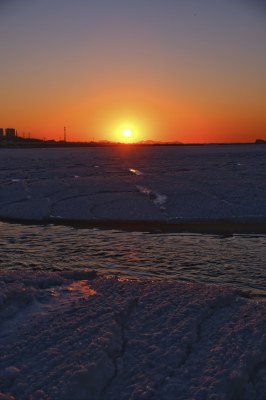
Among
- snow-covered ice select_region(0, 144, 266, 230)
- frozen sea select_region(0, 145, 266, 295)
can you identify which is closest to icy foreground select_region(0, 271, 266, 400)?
frozen sea select_region(0, 145, 266, 295)

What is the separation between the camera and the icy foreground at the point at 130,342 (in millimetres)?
2705

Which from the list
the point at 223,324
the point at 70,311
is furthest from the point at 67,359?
the point at 223,324

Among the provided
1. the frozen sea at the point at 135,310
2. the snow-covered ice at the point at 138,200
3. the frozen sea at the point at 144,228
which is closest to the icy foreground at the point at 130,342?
the frozen sea at the point at 135,310

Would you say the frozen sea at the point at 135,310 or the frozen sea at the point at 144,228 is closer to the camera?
the frozen sea at the point at 135,310

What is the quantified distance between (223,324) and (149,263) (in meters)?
2.37

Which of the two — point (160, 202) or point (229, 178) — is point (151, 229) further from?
point (229, 178)

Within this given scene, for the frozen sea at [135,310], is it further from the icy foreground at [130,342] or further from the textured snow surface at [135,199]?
the textured snow surface at [135,199]

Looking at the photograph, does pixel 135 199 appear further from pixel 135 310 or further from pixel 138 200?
pixel 135 310

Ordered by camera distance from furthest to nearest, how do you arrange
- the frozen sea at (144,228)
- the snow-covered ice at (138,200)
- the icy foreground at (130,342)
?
the snow-covered ice at (138,200), the frozen sea at (144,228), the icy foreground at (130,342)

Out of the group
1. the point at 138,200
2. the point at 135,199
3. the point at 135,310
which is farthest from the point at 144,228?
the point at 135,310

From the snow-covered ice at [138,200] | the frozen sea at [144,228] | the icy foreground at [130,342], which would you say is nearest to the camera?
the icy foreground at [130,342]

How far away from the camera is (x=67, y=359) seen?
2998 millimetres

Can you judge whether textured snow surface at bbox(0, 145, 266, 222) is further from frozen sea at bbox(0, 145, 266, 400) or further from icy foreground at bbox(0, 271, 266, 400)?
icy foreground at bbox(0, 271, 266, 400)

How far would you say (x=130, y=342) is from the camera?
10.6 ft
